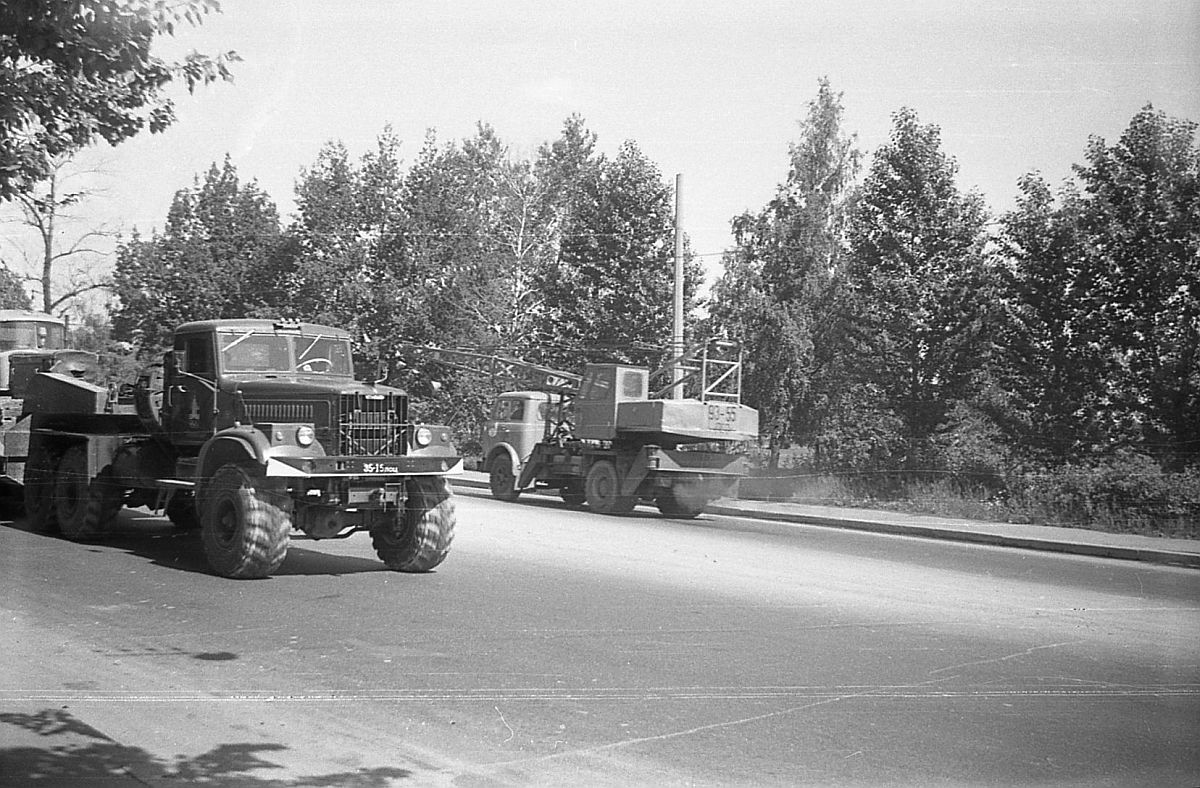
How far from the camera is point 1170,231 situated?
62.6ft

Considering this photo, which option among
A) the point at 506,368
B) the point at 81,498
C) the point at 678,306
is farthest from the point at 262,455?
the point at 678,306

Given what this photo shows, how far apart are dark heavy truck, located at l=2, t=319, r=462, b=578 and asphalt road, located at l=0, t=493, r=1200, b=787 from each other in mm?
554

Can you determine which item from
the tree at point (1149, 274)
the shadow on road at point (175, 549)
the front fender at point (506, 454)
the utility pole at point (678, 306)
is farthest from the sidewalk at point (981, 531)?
the front fender at point (506, 454)

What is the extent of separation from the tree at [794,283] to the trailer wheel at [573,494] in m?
5.47

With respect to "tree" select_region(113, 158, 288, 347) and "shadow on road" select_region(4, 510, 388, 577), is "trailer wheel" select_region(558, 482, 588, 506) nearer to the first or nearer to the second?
"shadow on road" select_region(4, 510, 388, 577)

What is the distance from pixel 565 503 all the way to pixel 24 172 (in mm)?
16691

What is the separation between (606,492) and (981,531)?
6.73 metres

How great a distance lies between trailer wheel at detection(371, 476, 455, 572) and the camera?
38.9 feet

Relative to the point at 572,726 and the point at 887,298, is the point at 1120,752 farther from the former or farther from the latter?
the point at 887,298

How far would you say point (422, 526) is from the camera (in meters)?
12.0

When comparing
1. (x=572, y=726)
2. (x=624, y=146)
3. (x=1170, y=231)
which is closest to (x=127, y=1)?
(x=572, y=726)

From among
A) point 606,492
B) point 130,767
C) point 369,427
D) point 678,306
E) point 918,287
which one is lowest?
point 130,767

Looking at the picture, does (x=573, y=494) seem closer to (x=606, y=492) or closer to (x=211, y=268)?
(x=606, y=492)

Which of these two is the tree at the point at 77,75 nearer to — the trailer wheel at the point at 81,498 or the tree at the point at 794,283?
the trailer wheel at the point at 81,498
